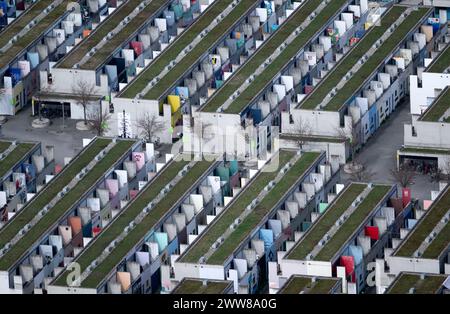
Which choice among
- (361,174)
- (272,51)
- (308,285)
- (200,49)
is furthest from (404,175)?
(200,49)

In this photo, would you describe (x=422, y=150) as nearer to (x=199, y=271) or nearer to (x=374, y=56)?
(x=374, y=56)

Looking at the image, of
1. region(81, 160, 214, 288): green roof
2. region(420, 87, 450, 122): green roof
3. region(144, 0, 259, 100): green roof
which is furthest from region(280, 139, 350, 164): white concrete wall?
region(144, 0, 259, 100): green roof

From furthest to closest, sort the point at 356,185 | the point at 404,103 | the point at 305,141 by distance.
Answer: the point at 404,103 → the point at 305,141 → the point at 356,185

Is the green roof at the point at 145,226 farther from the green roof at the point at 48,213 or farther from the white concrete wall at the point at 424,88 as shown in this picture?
the white concrete wall at the point at 424,88

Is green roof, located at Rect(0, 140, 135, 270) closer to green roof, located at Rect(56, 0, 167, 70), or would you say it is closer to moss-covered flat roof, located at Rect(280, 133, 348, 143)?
moss-covered flat roof, located at Rect(280, 133, 348, 143)

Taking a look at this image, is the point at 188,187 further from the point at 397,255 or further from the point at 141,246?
the point at 397,255

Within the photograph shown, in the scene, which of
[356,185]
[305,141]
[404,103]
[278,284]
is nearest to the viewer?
[278,284]

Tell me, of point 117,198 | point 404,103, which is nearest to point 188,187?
point 117,198
